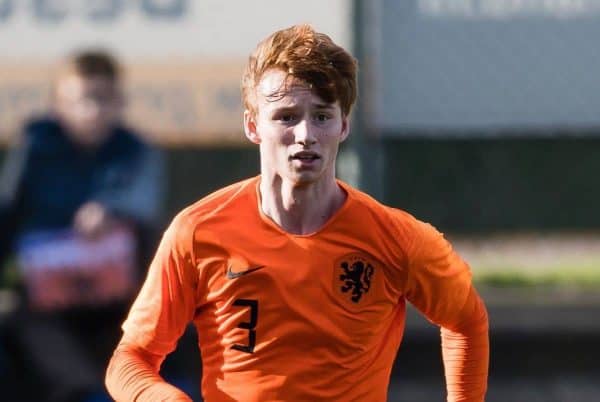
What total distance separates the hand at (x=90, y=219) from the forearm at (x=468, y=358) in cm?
289

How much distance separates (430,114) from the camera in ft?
24.1

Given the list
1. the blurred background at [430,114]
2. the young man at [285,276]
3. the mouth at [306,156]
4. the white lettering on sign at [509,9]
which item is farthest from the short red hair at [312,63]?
the white lettering on sign at [509,9]

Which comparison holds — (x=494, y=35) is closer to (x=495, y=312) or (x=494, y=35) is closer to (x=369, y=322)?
(x=495, y=312)

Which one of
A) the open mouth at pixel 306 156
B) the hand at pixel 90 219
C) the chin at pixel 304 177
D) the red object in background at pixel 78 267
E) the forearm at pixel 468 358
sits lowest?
the red object in background at pixel 78 267

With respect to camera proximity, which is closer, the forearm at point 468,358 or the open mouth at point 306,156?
the open mouth at point 306,156

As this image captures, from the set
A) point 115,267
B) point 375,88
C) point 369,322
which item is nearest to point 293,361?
point 369,322

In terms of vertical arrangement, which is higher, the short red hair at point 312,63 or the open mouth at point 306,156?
the short red hair at point 312,63

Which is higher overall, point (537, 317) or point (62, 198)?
point (62, 198)

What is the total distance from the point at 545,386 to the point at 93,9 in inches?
91.9

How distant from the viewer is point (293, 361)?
12.0ft

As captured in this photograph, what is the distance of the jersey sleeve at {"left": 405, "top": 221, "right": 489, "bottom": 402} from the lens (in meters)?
3.71

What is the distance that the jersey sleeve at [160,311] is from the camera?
3.64 metres

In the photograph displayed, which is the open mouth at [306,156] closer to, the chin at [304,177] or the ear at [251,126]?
the chin at [304,177]

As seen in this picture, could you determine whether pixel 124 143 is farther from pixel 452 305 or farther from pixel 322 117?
pixel 322 117
